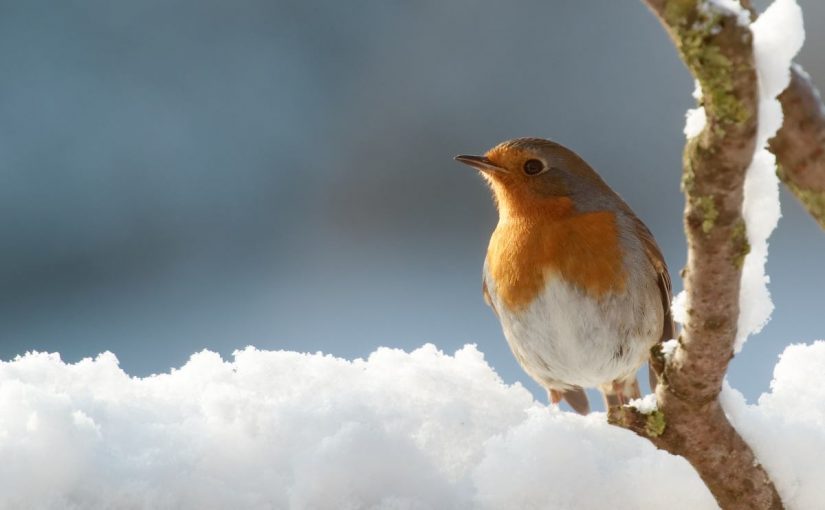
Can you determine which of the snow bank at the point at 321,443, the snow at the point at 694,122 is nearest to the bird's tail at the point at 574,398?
the snow bank at the point at 321,443

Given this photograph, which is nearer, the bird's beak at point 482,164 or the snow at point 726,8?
the snow at point 726,8

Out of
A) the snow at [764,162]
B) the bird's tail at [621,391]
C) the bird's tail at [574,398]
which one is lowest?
the snow at [764,162]

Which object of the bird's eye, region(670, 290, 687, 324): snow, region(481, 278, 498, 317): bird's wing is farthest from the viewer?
region(481, 278, 498, 317): bird's wing

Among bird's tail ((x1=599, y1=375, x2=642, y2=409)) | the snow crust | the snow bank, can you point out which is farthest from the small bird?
the snow crust

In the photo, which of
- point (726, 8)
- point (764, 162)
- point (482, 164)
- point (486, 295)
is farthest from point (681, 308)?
point (486, 295)

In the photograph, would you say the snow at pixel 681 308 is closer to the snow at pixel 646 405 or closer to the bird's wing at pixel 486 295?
the snow at pixel 646 405

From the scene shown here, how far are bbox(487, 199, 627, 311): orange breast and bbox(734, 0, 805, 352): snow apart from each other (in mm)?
905

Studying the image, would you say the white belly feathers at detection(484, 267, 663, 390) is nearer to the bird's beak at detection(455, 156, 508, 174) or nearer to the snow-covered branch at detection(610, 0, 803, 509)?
the bird's beak at detection(455, 156, 508, 174)

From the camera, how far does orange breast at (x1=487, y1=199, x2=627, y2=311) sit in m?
1.79

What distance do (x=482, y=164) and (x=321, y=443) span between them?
951mm

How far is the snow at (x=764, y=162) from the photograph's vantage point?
641 millimetres

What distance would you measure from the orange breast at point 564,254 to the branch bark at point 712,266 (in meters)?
0.77

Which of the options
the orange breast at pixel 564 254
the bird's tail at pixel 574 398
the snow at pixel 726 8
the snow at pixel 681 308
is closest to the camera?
the snow at pixel 726 8

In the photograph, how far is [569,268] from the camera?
1.78 metres
